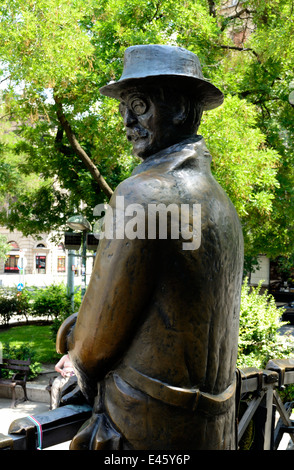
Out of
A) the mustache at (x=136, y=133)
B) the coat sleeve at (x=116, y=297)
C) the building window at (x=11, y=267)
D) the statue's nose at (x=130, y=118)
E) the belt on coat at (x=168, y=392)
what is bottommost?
the building window at (x=11, y=267)

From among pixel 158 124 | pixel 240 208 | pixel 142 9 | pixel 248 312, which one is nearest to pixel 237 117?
pixel 240 208

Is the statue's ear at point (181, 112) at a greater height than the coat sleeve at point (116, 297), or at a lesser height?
greater

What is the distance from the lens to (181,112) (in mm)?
1856

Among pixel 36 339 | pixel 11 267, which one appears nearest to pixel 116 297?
pixel 36 339

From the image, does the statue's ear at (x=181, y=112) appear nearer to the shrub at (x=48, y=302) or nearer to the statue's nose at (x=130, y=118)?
the statue's nose at (x=130, y=118)

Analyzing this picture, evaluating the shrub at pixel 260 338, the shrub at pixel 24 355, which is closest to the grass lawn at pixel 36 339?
the shrub at pixel 24 355

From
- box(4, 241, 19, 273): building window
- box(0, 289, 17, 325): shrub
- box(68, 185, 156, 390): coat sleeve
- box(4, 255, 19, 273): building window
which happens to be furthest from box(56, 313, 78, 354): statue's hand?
box(4, 255, 19, 273): building window

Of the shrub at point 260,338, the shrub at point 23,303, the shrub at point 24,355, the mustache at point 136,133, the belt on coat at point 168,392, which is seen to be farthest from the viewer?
the shrub at point 23,303

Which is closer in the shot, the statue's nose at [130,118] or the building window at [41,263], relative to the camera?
the statue's nose at [130,118]

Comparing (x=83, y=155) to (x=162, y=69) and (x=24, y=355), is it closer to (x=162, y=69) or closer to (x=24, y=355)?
(x=24, y=355)

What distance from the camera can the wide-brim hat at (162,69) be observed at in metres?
1.77

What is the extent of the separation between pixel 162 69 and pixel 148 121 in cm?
20

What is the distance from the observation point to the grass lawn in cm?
1174
